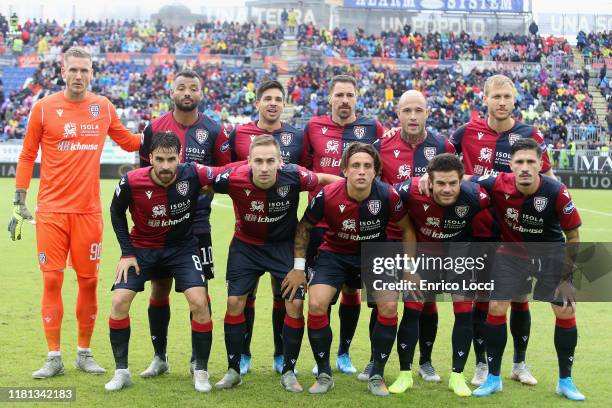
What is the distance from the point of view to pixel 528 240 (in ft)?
21.6

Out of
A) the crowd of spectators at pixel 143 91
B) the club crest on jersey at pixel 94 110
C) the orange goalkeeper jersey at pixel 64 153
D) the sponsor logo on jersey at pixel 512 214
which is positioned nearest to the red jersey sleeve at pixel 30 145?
the orange goalkeeper jersey at pixel 64 153

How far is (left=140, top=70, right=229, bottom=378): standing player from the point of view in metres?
7.01

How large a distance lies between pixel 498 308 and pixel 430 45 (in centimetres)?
4165

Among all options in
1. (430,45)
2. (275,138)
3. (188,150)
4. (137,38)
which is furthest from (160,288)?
(430,45)

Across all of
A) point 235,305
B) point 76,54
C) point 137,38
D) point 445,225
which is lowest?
point 235,305

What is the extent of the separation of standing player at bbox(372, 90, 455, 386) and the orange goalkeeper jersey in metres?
2.33

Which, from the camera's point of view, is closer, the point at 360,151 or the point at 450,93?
the point at 360,151

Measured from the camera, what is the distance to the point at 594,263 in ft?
23.5

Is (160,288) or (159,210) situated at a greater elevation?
(159,210)

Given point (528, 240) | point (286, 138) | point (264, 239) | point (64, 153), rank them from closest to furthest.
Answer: point (528, 240) → point (264, 239) → point (64, 153) → point (286, 138)

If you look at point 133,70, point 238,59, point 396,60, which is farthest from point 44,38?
point 396,60

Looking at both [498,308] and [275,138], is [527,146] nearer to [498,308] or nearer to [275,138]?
[498,308]

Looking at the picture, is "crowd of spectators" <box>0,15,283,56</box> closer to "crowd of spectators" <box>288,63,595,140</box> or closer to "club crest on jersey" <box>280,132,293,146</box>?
"crowd of spectators" <box>288,63,595,140</box>
